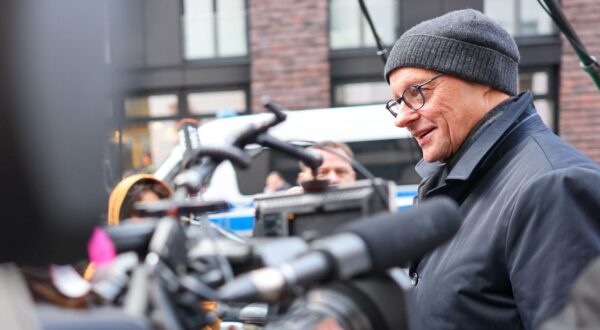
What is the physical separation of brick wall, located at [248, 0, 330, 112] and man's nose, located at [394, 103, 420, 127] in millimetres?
6027

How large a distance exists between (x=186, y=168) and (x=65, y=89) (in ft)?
0.81

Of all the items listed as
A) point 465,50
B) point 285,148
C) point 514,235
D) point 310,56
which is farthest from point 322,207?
point 310,56

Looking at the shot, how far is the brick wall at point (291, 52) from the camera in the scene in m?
7.76

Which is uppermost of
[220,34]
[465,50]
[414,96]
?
[220,34]

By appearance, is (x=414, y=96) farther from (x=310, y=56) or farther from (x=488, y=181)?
(x=310, y=56)

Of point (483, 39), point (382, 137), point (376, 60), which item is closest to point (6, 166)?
point (483, 39)

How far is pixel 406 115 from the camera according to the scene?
1.72 metres

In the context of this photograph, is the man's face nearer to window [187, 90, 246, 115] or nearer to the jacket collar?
the jacket collar

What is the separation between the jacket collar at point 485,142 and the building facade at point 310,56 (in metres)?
5.90

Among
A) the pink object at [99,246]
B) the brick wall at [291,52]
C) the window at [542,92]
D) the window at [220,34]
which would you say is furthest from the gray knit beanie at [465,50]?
the window at [220,34]

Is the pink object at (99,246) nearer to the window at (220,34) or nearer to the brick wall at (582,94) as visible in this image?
the brick wall at (582,94)

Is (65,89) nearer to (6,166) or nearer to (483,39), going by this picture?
(6,166)

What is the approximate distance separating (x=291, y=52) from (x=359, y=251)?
7.26 meters

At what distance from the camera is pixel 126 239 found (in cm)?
79
